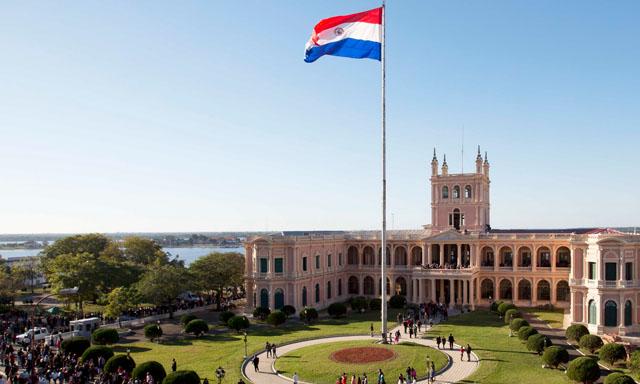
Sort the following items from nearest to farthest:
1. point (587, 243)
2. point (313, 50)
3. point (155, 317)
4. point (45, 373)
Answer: point (45, 373), point (313, 50), point (587, 243), point (155, 317)

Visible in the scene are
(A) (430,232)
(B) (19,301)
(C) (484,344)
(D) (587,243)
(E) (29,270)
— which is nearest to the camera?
(C) (484,344)

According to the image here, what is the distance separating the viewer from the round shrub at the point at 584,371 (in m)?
31.5

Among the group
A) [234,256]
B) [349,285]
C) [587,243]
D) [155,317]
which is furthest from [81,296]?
[587,243]

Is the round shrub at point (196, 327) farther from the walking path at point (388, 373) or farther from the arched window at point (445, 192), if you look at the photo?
the arched window at point (445, 192)

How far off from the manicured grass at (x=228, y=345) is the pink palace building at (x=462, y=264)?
828cm

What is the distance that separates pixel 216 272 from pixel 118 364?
30.7m

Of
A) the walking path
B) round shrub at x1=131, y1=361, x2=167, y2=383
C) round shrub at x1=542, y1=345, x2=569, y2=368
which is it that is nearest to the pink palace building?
round shrub at x1=542, y1=345, x2=569, y2=368

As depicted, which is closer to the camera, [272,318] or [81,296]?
[272,318]

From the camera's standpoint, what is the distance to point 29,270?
3506 inches

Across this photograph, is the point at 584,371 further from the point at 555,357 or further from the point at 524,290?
the point at 524,290

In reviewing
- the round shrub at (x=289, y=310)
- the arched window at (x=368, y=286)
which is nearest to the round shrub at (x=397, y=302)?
the arched window at (x=368, y=286)

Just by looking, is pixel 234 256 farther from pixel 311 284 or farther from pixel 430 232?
pixel 430 232

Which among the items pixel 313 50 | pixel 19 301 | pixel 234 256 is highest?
pixel 313 50

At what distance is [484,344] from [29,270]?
7536 cm
